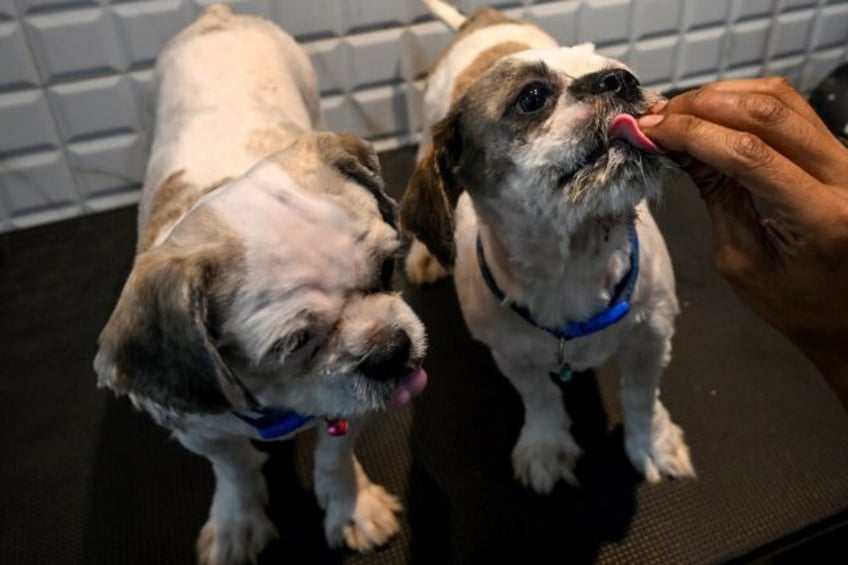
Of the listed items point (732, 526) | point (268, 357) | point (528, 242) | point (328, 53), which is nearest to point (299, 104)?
point (328, 53)

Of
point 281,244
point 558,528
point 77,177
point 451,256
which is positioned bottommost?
point 558,528

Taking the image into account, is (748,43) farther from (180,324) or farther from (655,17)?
(180,324)

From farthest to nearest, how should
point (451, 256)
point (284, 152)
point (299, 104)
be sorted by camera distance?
point (299, 104), point (451, 256), point (284, 152)

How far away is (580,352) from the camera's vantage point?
1.19m

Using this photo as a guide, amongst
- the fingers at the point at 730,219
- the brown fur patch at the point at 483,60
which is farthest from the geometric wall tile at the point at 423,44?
the fingers at the point at 730,219

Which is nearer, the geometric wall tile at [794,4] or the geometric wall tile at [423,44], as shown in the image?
the geometric wall tile at [423,44]

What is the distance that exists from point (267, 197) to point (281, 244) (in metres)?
0.07

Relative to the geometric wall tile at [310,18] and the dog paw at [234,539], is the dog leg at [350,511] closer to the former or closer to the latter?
the dog paw at [234,539]

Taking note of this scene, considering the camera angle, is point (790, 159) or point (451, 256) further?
point (451, 256)

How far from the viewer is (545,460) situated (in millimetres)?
1331

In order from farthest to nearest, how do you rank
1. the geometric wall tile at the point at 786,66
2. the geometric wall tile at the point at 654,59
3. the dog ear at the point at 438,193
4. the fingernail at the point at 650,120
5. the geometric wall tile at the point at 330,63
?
the geometric wall tile at the point at 786,66 < the geometric wall tile at the point at 654,59 < the geometric wall tile at the point at 330,63 < the dog ear at the point at 438,193 < the fingernail at the point at 650,120

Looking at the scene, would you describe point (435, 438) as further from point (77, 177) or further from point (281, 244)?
point (77, 177)

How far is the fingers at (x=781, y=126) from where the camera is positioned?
0.78 m

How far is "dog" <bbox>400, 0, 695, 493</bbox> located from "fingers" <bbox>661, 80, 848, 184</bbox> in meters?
0.09
